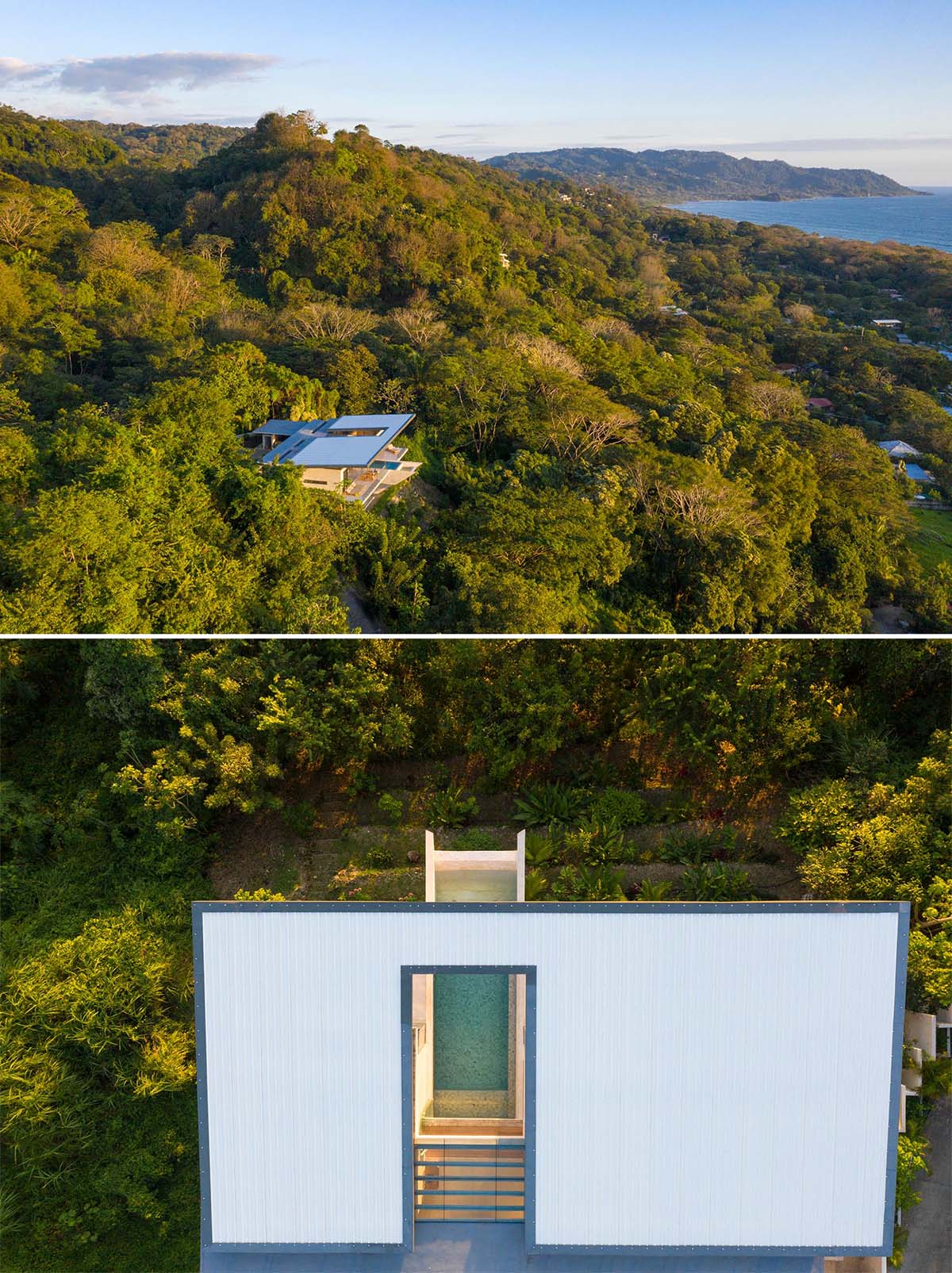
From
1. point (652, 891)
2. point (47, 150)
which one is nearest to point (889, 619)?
point (652, 891)

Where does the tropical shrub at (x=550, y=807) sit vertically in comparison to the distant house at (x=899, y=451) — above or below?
below

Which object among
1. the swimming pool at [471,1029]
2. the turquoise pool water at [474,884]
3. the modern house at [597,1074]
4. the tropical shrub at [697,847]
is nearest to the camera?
the modern house at [597,1074]

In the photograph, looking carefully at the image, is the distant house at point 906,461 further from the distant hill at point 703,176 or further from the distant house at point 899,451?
the distant hill at point 703,176

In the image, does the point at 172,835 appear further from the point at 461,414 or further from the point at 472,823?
the point at 461,414

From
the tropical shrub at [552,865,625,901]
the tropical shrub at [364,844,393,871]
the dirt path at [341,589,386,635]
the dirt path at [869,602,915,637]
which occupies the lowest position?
the tropical shrub at [364,844,393,871]

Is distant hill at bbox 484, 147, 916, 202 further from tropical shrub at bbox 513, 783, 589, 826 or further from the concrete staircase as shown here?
the concrete staircase

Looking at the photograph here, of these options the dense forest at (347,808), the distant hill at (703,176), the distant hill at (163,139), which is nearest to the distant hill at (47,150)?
the distant hill at (163,139)

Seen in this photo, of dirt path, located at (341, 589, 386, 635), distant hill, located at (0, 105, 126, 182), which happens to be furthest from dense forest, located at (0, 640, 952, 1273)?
distant hill, located at (0, 105, 126, 182)
